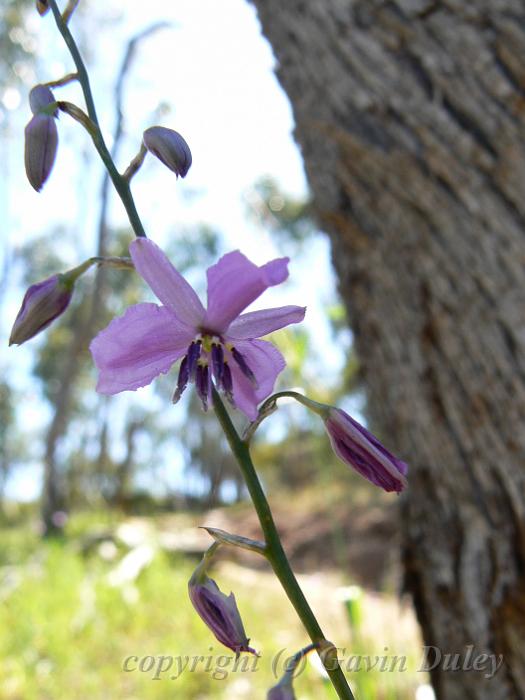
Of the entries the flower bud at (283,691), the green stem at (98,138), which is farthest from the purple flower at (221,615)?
the green stem at (98,138)

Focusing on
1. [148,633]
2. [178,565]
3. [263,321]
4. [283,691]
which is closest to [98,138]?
[263,321]

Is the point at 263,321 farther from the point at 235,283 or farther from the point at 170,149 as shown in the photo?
the point at 170,149

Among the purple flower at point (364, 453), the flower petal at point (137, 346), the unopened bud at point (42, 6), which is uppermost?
the unopened bud at point (42, 6)

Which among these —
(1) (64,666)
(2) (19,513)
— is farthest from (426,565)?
(2) (19,513)

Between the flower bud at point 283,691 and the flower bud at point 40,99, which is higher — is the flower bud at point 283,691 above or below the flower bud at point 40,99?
below

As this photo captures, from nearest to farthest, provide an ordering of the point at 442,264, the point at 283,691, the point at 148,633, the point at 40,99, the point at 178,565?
the point at 283,691
the point at 40,99
the point at 442,264
the point at 148,633
the point at 178,565

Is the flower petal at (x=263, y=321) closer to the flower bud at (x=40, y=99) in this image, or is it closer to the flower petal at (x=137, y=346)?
the flower petal at (x=137, y=346)

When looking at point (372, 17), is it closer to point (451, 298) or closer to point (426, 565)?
point (451, 298)
